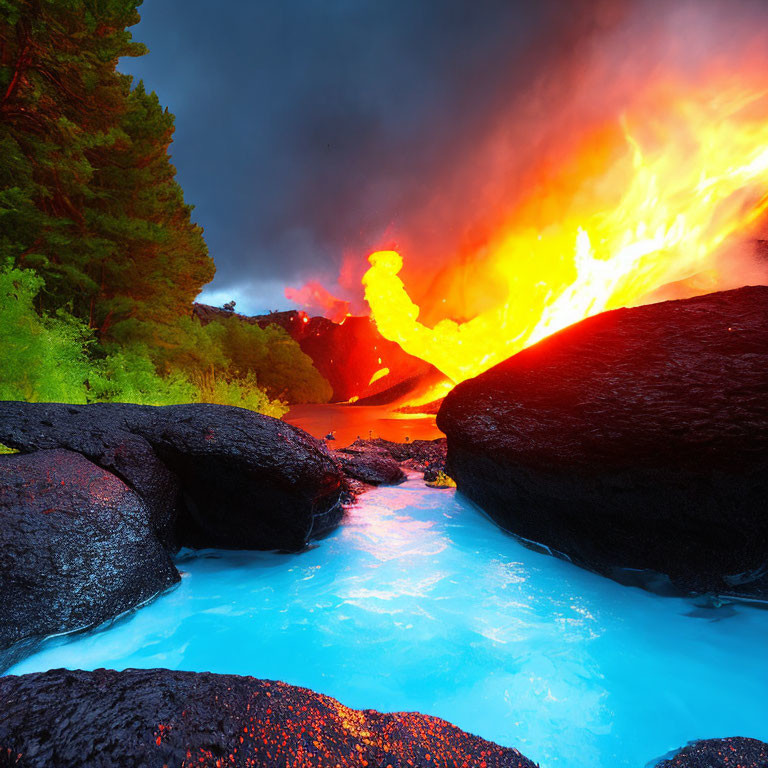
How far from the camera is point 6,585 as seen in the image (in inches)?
107

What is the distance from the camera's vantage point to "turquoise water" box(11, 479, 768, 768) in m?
2.45

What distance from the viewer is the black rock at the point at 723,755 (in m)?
1.83

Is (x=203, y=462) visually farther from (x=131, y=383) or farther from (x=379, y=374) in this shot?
(x=379, y=374)

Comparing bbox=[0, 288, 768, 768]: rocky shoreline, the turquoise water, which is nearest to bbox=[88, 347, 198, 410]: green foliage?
bbox=[0, 288, 768, 768]: rocky shoreline

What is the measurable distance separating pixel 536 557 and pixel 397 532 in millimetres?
2119

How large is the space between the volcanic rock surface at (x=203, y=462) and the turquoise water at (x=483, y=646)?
18.1 inches

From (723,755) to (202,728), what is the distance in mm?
2617

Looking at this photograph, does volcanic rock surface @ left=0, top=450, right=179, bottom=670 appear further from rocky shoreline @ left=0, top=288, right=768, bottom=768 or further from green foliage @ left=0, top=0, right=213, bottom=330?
green foliage @ left=0, top=0, right=213, bottom=330

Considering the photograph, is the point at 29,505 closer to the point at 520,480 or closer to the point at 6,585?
→ the point at 6,585

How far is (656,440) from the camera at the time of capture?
3.67 m

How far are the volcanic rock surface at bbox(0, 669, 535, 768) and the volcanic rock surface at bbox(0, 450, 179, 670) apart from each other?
5.96 ft

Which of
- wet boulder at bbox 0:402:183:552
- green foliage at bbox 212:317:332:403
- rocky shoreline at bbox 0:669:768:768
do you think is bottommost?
rocky shoreline at bbox 0:669:768:768

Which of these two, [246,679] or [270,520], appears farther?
[270,520]

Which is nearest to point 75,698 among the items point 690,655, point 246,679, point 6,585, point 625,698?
point 246,679
